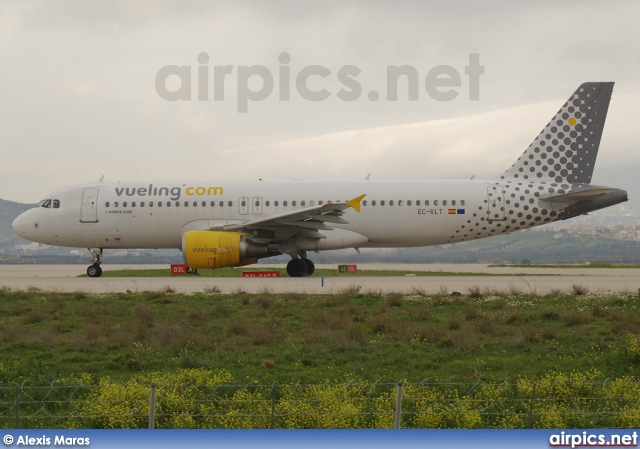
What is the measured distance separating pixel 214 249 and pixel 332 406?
743 inches

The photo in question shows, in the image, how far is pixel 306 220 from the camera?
29.2m

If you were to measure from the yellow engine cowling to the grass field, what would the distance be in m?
6.24

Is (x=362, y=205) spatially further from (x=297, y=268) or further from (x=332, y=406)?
(x=332, y=406)

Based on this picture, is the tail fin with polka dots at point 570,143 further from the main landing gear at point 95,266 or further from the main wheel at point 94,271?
the main wheel at point 94,271

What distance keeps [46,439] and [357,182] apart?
84.8ft

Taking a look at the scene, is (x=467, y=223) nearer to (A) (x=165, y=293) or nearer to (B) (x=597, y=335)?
(A) (x=165, y=293)

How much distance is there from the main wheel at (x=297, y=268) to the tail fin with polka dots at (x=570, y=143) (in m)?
9.12

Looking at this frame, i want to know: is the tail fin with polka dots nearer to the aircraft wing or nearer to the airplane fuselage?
the airplane fuselage

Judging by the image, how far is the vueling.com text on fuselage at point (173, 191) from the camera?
31.7 meters

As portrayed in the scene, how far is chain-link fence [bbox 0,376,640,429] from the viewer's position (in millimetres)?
9180

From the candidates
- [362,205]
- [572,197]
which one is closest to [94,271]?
[362,205]

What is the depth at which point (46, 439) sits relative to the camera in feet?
21.8

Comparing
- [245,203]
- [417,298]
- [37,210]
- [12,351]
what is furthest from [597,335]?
[37,210]

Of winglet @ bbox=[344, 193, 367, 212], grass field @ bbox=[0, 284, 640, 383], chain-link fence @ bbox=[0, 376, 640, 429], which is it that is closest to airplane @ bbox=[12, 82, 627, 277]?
winglet @ bbox=[344, 193, 367, 212]
